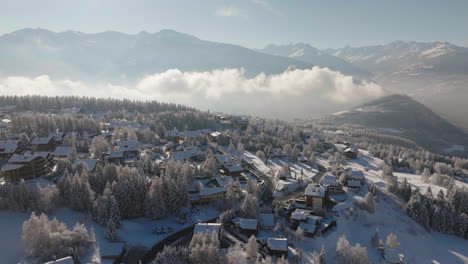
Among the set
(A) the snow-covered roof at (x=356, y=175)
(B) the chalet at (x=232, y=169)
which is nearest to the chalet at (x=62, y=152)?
(B) the chalet at (x=232, y=169)

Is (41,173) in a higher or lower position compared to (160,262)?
higher

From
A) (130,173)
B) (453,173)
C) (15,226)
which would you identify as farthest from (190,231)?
(453,173)

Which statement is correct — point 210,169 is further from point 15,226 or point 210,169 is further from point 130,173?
point 15,226

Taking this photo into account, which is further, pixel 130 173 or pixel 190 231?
pixel 130 173

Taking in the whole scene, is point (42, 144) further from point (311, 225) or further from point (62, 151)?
point (311, 225)

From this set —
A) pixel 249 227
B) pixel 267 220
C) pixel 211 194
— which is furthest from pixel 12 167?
pixel 267 220

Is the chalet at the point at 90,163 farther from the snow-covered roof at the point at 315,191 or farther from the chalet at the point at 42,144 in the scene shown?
the snow-covered roof at the point at 315,191
